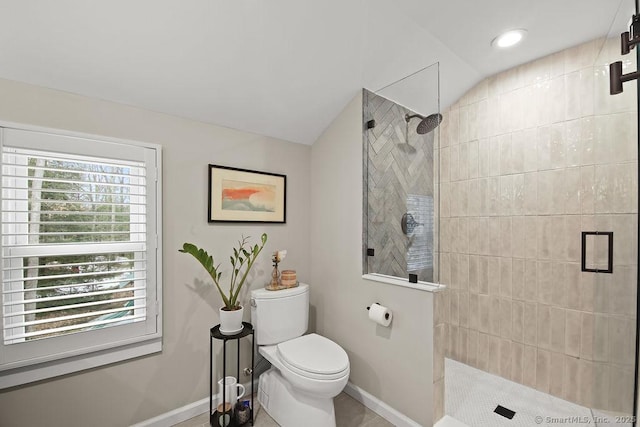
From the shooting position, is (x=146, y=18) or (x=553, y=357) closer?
(x=146, y=18)

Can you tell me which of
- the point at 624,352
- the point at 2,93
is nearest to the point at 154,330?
the point at 2,93

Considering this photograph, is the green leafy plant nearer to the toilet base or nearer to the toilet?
the toilet

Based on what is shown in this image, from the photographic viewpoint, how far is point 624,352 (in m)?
1.34

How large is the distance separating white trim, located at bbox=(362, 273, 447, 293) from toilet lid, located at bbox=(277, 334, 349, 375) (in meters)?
0.52

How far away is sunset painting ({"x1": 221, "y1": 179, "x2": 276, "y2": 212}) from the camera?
2.11 m

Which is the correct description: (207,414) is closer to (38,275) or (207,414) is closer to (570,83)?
(38,275)

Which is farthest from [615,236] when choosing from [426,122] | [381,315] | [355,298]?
[355,298]

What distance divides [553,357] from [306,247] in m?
2.01

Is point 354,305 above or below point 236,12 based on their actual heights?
below

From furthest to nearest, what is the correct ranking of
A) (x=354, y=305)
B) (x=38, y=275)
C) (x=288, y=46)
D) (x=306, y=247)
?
(x=306, y=247) < (x=354, y=305) < (x=288, y=46) < (x=38, y=275)

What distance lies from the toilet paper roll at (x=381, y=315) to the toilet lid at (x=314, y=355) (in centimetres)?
30

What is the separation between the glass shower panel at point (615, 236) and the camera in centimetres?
129

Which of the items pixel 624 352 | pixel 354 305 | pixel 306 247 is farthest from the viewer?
pixel 306 247

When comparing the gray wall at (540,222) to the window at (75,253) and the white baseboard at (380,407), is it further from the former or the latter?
the window at (75,253)
